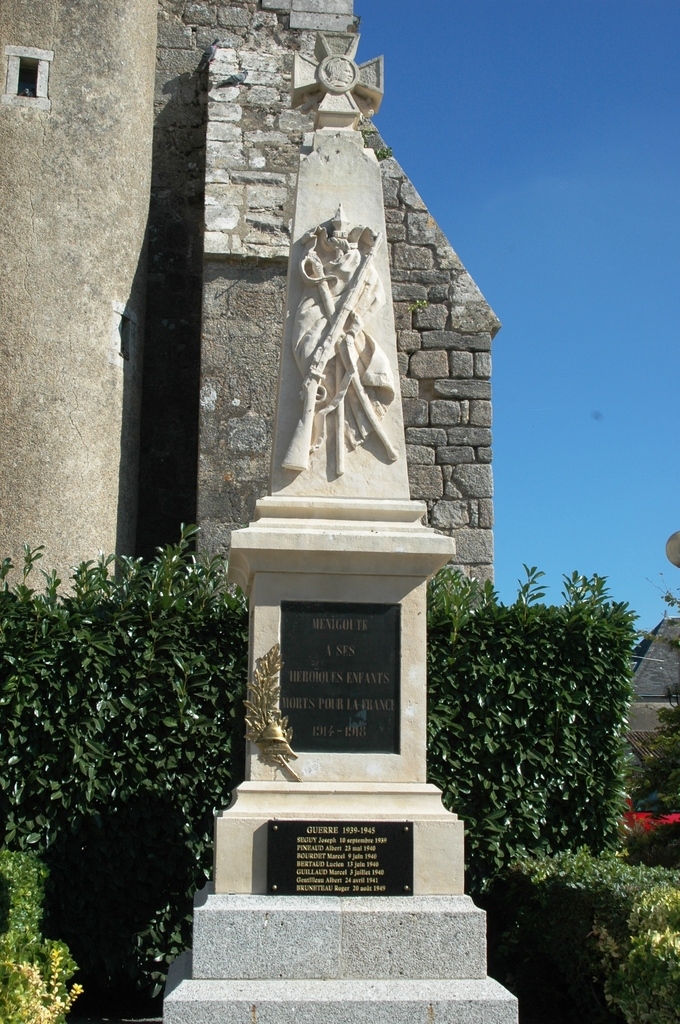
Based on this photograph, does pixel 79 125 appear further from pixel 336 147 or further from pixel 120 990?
pixel 120 990

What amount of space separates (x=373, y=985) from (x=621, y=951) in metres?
1.43

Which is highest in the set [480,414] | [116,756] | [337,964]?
[480,414]

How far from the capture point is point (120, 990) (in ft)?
21.0

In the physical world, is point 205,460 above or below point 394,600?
above

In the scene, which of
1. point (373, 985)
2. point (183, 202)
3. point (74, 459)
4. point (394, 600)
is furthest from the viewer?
point (183, 202)

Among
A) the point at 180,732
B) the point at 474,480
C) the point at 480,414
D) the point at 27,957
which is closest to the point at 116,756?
the point at 180,732

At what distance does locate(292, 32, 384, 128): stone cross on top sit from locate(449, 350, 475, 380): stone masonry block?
3562 millimetres

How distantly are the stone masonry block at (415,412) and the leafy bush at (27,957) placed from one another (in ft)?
15.7

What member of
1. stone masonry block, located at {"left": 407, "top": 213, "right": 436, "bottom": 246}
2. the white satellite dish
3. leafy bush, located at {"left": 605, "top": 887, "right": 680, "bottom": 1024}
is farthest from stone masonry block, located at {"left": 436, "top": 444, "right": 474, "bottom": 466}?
leafy bush, located at {"left": 605, "top": 887, "right": 680, "bottom": 1024}

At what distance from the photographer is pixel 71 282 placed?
8.60 meters

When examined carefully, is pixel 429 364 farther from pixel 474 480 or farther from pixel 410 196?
pixel 410 196

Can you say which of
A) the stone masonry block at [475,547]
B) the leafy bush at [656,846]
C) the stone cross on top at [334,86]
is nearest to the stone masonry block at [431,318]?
the stone masonry block at [475,547]

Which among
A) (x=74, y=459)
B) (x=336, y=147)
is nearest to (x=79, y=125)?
(x=74, y=459)

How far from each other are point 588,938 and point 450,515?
4149 mm
